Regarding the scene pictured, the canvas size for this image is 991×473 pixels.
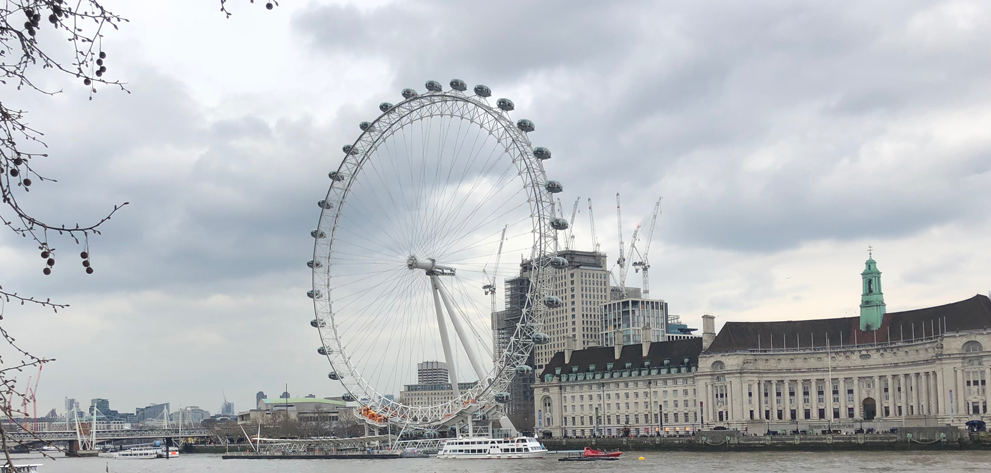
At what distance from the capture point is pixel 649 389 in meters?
167

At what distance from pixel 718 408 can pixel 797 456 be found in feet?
170

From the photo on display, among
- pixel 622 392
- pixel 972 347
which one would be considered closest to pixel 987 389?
pixel 972 347

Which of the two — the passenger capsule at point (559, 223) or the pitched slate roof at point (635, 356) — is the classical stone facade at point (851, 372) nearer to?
the pitched slate roof at point (635, 356)

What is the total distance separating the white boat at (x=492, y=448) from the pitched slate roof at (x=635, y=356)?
51.4 meters

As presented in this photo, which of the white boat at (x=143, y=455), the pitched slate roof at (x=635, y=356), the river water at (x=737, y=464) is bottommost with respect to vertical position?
the white boat at (x=143, y=455)

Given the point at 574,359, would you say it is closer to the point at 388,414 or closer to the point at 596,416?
the point at 596,416

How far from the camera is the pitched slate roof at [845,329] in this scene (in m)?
134

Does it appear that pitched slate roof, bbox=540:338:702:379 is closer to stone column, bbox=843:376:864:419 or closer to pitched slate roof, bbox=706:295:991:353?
pitched slate roof, bbox=706:295:991:353

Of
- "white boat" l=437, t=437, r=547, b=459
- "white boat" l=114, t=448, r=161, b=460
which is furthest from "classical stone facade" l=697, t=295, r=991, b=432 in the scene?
"white boat" l=114, t=448, r=161, b=460

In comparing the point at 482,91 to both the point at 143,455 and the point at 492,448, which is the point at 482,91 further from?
the point at 143,455

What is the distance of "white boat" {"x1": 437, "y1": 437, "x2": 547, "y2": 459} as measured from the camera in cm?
11556

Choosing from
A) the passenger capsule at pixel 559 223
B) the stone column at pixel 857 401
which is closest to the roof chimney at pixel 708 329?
the stone column at pixel 857 401

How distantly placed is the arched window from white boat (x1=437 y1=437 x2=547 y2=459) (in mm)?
56319

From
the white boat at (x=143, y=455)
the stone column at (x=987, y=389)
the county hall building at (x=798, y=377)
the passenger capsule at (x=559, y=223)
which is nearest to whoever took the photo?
the passenger capsule at (x=559, y=223)
